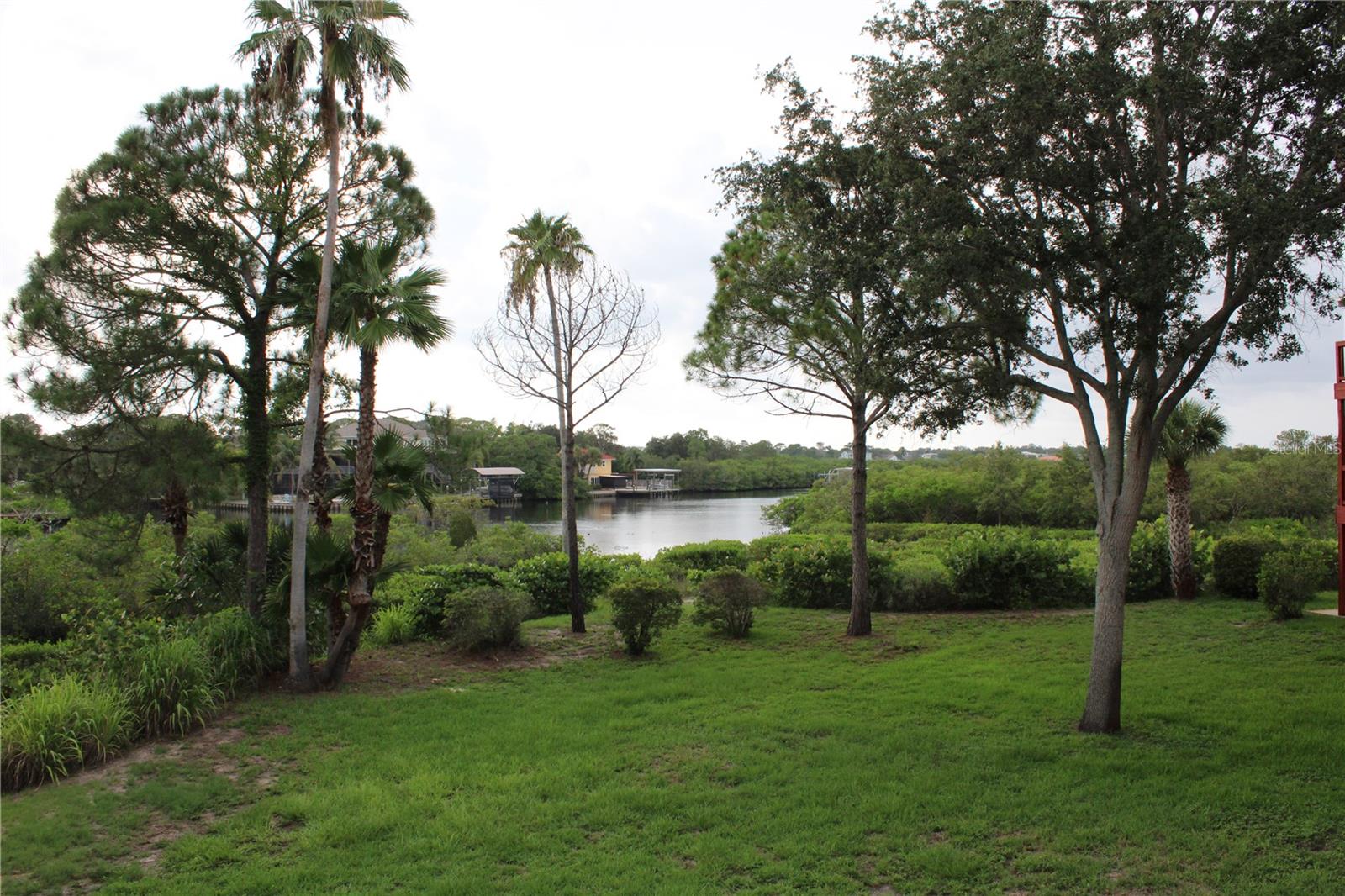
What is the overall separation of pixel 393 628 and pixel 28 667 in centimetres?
439

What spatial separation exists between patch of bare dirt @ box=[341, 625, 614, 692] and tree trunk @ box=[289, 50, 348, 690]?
3.14 feet

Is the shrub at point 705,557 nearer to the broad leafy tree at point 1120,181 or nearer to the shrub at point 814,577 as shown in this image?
the shrub at point 814,577

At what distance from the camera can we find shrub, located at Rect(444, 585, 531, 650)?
10727 millimetres

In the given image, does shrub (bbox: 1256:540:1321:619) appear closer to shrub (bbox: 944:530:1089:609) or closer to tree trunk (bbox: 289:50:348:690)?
shrub (bbox: 944:530:1089:609)

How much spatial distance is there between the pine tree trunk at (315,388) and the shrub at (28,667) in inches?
82.5

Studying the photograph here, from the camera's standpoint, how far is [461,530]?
25422 millimetres

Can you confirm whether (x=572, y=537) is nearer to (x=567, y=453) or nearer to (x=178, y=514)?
(x=567, y=453)

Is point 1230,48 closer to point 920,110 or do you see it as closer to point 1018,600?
point 920,110

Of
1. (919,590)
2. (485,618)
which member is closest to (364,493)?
(485,618)

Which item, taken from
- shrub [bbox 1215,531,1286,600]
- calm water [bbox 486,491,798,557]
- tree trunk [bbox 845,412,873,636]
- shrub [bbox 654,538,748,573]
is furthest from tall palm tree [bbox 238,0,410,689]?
calm water [bbox 486,491,798,557]

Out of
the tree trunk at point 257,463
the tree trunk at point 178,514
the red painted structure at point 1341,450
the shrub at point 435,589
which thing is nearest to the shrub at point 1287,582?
the red painted structure at point 1341,450

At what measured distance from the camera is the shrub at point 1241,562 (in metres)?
14.1

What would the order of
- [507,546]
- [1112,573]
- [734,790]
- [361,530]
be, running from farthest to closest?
1. [507,546]
2. [361,530]
3. [1112,573]
4. [734,790]

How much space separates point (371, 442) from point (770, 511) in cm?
3402
